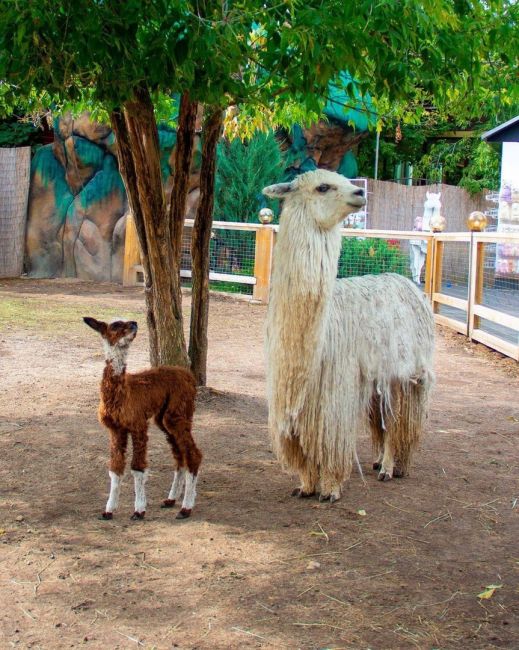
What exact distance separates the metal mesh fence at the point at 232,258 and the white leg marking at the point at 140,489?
966 centimetres

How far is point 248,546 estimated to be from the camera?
3607 mm

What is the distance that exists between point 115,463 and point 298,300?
45.4 inches

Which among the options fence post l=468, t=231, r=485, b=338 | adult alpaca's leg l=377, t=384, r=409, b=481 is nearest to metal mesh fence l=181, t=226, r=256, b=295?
fence post l=468, t=231, r=485, b=338

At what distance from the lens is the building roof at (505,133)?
5672mm

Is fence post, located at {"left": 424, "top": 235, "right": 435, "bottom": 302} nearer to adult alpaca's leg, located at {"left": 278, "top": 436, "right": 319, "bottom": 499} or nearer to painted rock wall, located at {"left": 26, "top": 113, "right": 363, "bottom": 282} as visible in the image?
painted rock wall, located at {"left": 26, "top": 113, "right": 363, "bottom": 282}

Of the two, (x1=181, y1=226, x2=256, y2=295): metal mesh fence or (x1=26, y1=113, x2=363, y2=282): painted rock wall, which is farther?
(x1=26, y1=113, x2=363, y2=282): painted rock wall

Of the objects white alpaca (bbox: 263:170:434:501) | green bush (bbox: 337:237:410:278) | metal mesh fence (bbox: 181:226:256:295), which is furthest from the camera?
metal mesh fence (bbox: 181:226:256:295)

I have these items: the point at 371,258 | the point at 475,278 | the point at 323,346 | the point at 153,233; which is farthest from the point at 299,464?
the point at 371,258

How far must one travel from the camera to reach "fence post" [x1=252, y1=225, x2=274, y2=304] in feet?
43.1

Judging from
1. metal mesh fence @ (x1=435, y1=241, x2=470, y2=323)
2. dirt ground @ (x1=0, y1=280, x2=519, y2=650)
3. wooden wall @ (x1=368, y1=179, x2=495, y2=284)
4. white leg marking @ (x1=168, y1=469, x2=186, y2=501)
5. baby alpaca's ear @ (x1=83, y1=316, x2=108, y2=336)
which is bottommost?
dirt ground @ (x1=0, y1=280, x2=519, y2=650)

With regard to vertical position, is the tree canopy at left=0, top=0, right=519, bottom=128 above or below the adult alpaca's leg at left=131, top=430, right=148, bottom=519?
above

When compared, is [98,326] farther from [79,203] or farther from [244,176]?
[79,203]

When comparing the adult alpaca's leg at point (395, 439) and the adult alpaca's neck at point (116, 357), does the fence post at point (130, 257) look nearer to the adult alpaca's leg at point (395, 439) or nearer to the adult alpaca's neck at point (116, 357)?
the adult alpaca's leg at point (395, 439)

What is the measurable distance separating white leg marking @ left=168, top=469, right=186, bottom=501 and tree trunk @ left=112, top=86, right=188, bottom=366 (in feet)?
5.76
